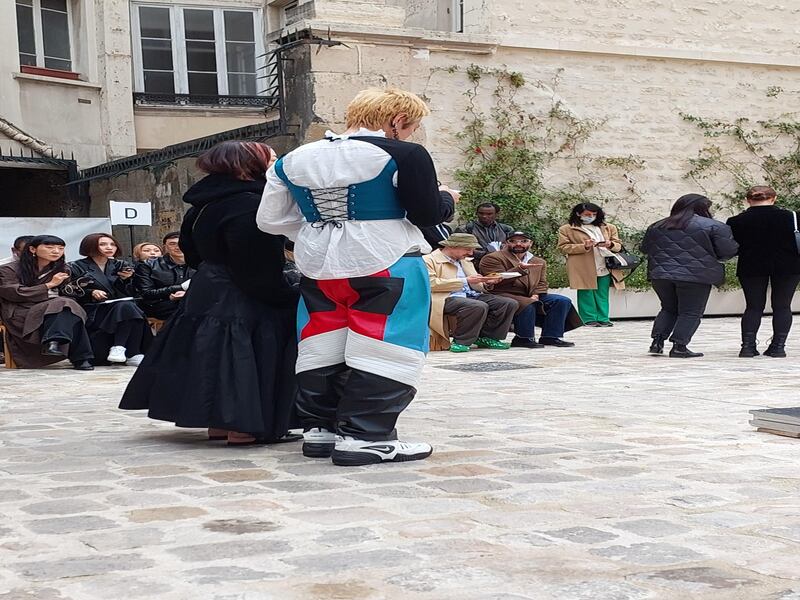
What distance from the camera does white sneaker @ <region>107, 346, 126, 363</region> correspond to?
1089 centimetres

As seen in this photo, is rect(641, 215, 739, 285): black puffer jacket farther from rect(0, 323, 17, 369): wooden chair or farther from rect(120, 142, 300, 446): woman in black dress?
rect(0, 323, 17, 369): wooden chair

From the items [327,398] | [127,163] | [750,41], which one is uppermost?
[750,41]

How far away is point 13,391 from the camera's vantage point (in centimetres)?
876

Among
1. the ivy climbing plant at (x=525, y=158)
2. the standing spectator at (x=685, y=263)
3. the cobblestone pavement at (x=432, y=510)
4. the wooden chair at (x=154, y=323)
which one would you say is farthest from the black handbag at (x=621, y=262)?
the cobblestone pavement at (x=432, y=510)

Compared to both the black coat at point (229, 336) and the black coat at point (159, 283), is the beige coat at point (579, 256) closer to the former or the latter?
the black coat at point (159, 283)

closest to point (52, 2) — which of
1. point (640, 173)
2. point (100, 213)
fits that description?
point (100, 213)

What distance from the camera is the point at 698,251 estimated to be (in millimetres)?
10664

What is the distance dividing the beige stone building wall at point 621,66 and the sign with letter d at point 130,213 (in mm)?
3180

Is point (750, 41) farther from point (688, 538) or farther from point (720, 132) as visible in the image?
point (688, 538)

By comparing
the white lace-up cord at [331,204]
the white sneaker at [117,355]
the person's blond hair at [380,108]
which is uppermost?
the person's blond hair at [380,108]

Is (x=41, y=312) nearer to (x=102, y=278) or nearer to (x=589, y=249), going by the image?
(x=102, y=278)

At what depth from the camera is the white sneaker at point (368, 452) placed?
5055 mm

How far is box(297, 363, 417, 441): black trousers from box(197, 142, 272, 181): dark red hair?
3.65ft

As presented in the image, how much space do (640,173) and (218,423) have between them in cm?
1280
